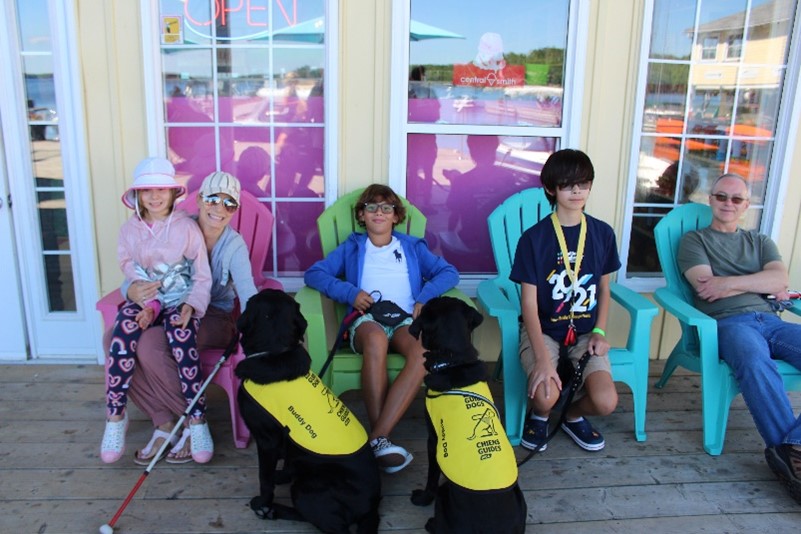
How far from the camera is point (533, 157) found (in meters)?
3.20

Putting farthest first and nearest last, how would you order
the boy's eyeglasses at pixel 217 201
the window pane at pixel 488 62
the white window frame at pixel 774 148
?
the white window frame at pixel 774 148 < the window pane at pixel 488 62 < the boy's eyeglasses at pixel 217 201

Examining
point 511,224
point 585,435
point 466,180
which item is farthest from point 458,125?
point 585,435

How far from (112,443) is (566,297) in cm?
184

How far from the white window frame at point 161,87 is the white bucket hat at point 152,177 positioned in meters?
0.54

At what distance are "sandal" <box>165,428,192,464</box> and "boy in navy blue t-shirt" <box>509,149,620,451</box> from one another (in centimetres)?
135

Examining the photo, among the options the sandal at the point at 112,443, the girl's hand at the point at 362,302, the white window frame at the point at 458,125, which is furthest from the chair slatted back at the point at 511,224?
the sandal at the point at 112,443

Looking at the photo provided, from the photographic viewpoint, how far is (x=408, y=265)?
9.07ft

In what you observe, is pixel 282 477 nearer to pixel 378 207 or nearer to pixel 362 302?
pixel 362 302

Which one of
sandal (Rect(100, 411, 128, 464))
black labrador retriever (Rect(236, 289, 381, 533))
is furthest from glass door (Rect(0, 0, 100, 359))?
black labrador retriever (Rect(236, 289, 381, 533))

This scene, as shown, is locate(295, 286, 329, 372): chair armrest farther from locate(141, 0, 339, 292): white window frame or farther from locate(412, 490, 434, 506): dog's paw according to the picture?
locate(141, 0, 339, 292): white window frame

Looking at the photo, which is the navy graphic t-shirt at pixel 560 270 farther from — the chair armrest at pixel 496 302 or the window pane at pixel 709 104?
the window pane at pixel 709 104

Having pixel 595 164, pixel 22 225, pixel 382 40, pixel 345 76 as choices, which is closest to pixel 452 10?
pixel 382 40

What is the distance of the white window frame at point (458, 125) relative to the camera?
291cm

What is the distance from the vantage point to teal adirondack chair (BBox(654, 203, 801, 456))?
2.52 m
